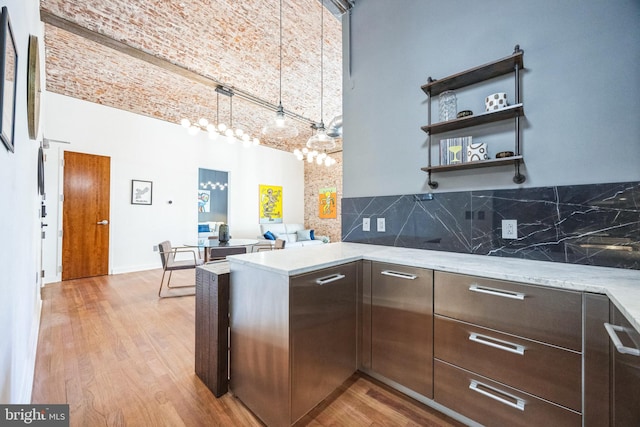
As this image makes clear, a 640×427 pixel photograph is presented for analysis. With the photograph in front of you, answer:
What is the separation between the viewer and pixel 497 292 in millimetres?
1239

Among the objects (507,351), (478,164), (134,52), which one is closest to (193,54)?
(134,52)

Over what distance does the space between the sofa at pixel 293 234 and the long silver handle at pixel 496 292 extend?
5760mm

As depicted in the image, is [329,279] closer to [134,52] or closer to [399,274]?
[399,274]

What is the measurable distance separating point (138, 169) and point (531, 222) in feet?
20.2

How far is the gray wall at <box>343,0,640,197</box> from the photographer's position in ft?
4.59

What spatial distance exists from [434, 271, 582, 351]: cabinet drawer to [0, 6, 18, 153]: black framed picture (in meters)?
1.90

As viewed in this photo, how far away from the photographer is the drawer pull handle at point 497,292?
1.18 meters

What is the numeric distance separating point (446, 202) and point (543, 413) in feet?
4.10

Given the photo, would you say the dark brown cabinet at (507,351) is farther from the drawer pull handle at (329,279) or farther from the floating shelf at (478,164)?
the floating shelf at (478,164)

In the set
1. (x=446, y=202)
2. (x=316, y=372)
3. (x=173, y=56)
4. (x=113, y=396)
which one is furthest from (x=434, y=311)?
(x=173, y=56)

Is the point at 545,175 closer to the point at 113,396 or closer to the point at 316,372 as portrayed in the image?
the point at 316,372

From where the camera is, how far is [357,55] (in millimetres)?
2477

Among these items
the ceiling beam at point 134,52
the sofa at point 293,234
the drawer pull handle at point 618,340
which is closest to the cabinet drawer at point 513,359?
the drawer pull handle at point 618,340

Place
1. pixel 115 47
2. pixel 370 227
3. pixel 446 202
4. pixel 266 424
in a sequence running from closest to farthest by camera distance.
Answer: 1. pixel 266 424
2. pixel 446 202
3. pixel 370 227
4. pixel 115 47
